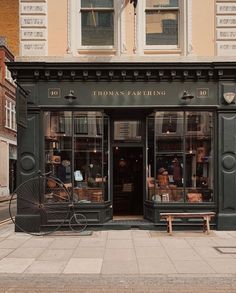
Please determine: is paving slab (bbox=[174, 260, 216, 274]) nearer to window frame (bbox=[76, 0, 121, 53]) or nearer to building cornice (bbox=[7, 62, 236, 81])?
building cornice (bbox=[7, 62, 236, 81])

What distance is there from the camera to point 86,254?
1097 cm

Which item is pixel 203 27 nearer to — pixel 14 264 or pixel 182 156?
pixel 182 156

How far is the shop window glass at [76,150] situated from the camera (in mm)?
14844

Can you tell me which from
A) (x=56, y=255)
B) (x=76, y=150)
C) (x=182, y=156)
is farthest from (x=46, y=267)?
(x=182, y=156)

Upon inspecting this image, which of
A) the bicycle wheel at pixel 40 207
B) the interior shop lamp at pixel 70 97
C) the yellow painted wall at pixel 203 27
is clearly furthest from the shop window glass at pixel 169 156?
the bicycle wheel at pixel 40 207

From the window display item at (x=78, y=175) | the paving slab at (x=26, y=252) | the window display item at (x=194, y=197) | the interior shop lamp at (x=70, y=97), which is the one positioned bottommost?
the paving slab at (x=26, y=252)

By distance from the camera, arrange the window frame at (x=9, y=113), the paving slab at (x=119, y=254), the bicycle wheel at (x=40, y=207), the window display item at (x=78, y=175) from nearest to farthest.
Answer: the paving slab at (x=119, y=254) < the bicycle wheel at (x=40, y=207) < the window display item at (x=78, y=175) < the window frame at (x=9, y=113)

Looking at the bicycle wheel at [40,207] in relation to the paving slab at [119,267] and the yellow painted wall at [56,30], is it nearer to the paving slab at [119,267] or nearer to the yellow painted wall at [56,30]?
the yellow painted wall at [56,30]

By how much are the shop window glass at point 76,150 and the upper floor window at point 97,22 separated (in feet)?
7.37

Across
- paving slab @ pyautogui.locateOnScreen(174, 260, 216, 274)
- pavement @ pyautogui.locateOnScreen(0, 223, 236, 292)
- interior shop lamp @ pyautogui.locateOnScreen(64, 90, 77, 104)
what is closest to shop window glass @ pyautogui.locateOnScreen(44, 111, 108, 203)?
interior shop lamp @ pyautogui.locateOnScreen(64, 90, 77, 104)

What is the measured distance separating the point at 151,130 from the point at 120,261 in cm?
583

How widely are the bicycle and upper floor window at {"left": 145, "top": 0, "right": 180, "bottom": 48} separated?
16.9ft

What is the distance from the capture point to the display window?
48.9ft

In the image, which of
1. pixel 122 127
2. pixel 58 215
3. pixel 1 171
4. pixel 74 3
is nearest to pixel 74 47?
pixel 74 3
